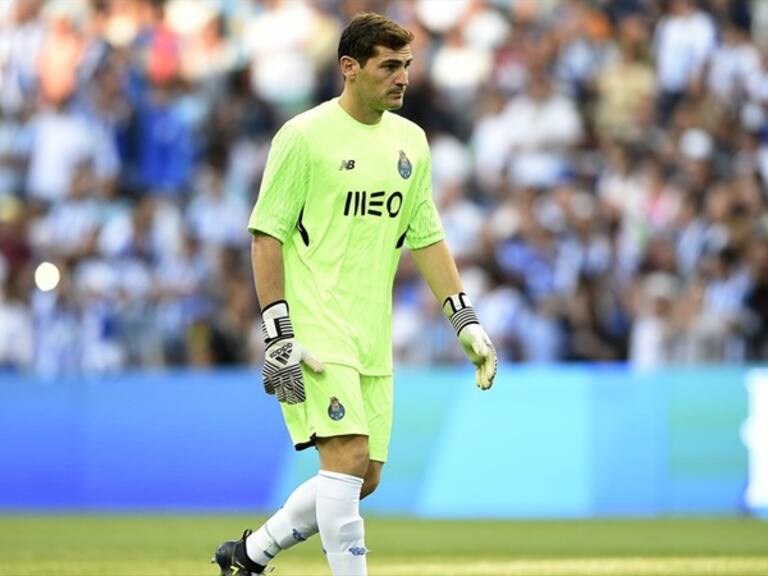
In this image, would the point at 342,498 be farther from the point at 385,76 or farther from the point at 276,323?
the point at 385,76

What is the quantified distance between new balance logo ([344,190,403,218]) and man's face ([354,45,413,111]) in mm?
423

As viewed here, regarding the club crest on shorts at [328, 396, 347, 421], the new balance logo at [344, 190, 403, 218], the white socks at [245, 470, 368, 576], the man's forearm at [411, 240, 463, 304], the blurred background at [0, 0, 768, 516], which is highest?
the blurred background at [0, 0, 768, 516]

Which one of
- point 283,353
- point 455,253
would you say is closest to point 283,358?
point 283,353

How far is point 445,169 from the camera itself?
1973cm

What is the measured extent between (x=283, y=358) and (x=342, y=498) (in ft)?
2.22

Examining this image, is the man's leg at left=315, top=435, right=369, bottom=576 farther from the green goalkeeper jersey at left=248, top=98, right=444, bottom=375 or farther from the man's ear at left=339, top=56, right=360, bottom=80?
the man's ear at left=339, top=56, right=360, bottom=80

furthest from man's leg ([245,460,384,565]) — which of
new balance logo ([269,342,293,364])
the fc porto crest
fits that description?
the fc porto crest

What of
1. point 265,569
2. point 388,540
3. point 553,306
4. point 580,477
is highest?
point 553,306

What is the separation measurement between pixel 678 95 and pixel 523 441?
5.06 metres

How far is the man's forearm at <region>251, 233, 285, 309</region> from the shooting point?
7.68 meters

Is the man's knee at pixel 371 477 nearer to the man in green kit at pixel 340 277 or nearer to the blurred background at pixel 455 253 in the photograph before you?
the man in green kit at pixel 340 277

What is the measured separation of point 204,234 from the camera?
1964cm

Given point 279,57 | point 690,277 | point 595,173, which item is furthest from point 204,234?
point 690,277

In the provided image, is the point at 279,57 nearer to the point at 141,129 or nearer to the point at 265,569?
the point at 141,129
